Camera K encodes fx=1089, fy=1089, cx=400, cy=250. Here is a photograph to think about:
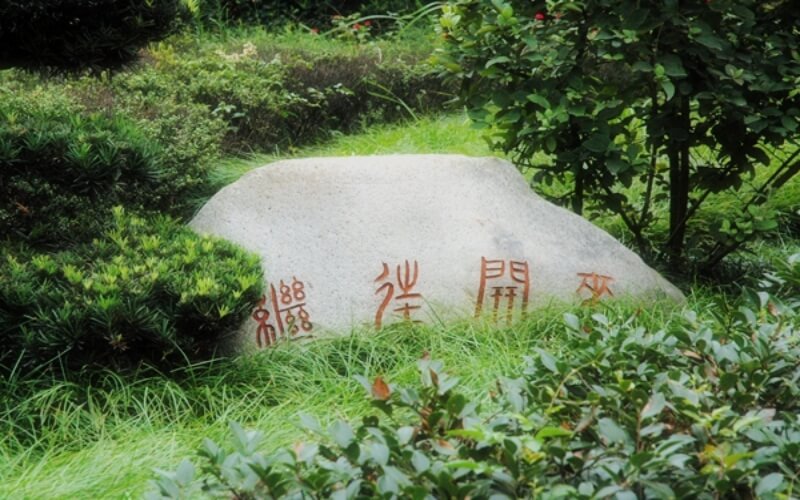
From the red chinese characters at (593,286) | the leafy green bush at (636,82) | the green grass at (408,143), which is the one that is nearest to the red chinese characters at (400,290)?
the red chinese characters at (593,286)

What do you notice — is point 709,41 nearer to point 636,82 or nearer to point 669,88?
point 669,88

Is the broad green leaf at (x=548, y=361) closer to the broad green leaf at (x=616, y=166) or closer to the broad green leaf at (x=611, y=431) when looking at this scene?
the broad green leaf at (x=611, y=431)

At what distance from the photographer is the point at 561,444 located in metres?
2.09

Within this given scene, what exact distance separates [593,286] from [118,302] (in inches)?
79.7

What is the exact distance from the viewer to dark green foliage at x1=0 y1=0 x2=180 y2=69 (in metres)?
3.98

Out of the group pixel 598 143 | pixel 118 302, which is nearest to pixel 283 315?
pixel 118 302

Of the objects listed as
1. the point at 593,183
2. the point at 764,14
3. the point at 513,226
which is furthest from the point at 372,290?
the point at 764,14

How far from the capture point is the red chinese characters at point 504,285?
4.59 metres

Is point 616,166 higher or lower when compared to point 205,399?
higher

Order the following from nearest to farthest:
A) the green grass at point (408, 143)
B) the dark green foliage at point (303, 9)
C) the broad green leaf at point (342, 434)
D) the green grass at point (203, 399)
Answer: the broad green leaf at point (342, 434)
the green grass at point (203, 399)
the green grass at point (408, 143)
the dark green foliage at point (303, 9)

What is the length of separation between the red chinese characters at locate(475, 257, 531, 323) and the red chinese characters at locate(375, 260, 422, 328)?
0.27 meters

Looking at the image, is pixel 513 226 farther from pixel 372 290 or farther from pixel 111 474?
pixel 111 474

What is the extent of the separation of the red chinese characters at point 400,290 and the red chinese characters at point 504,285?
0.90ft

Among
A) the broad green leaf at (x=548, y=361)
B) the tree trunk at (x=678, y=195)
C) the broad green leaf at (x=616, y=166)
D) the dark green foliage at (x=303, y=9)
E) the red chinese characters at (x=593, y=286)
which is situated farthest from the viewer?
the dark green foliage at (x=303, y=9)
